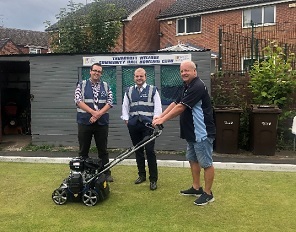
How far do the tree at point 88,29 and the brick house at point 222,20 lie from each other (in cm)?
663

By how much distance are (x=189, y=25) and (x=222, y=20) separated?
2.42m

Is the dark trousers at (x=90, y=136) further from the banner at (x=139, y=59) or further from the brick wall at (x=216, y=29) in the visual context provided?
the brick wall at (x=216, y=29)

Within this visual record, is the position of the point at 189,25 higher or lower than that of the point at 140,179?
higher

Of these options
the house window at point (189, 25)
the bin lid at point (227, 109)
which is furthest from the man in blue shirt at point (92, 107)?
the house window at point (189, 25)

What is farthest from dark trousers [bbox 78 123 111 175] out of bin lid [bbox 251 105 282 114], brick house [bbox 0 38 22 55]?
brick house [bbox 0 38 22 55]

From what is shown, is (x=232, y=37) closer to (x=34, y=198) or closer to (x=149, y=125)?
(x=149, y=125)

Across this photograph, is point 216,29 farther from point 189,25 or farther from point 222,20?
point 189,25

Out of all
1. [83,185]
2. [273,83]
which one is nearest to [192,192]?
[83,185]

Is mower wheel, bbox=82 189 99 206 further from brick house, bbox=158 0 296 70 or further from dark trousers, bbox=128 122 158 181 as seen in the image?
brick house, bbox=158 0 296 70

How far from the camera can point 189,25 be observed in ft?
77.4

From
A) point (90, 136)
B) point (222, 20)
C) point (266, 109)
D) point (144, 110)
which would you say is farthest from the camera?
point (222, 20)

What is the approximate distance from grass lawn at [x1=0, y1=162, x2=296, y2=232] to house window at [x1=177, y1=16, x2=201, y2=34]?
1789cm

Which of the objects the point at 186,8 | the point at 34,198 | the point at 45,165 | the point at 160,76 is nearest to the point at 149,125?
the point at 34,198

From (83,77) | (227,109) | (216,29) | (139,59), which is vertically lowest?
(227,109)
